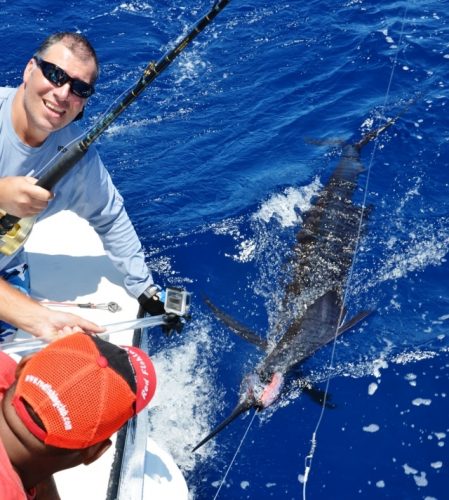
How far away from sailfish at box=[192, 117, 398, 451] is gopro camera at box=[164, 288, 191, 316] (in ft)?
3.41

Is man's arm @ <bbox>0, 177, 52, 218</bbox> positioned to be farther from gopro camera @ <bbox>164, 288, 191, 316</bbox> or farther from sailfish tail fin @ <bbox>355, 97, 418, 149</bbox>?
sailfish tail fin @ <bbox>355, 97, 418, 149</bbox>

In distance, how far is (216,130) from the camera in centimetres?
760

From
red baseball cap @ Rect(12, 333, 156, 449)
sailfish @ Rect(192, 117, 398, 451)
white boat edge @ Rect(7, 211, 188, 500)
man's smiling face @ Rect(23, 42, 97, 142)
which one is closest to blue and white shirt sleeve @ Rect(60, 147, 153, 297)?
white boat edge @ Rect(7, 211, 188, 500)

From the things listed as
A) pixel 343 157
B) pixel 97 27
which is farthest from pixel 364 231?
pixel 97 27

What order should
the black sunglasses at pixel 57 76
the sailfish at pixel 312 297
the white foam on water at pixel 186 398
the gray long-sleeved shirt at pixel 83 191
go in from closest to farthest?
the black sunglasses at pixel 57 76, the gray long-sleeved shirt at pixel 83 191, the white foam on water at pixel 186 398, the sailfish at pixel 312 297

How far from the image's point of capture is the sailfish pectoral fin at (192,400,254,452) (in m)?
4.00

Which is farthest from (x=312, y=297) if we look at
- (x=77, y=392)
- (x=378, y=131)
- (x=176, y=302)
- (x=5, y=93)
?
(x=77, y=392)

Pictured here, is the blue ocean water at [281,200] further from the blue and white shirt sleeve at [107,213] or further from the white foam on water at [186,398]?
the blue and white shirt sleeve at [107,213]

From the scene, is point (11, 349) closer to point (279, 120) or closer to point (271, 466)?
point (271, 466)

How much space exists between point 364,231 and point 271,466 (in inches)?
106

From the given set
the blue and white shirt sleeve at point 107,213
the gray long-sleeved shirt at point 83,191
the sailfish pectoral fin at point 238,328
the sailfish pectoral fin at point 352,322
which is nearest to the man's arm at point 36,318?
the gray long-sleeved shirt at point 83,191

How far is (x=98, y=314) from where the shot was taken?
406 cm

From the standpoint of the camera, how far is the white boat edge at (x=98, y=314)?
317 centimetres

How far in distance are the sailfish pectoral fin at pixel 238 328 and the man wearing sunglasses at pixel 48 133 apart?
5.40 feet
